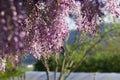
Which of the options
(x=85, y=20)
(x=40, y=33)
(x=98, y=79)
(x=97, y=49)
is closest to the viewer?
(x=85, y=20)

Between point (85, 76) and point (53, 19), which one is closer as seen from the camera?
point (53, 19)

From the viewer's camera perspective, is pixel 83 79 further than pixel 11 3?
Yes

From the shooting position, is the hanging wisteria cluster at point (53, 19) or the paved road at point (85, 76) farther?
the paved road at point (85, 76)

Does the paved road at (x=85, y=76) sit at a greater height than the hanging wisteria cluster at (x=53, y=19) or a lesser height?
lesser

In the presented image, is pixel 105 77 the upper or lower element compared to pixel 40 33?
lower

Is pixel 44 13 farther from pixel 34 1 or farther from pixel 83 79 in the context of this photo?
pixel 83 79

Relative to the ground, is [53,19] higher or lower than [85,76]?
higher

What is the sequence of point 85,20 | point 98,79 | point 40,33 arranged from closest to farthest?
point 85,20
point 40,33
point 98,79

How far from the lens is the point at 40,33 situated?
4.89m

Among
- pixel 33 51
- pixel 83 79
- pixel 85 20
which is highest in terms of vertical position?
pixel 85 20

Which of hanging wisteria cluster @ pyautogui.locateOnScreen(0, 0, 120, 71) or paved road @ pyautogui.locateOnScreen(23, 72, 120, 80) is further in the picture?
paved road @ pyautogui.locateOnScreen(23, 72, 120, 80)

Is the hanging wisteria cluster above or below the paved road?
above

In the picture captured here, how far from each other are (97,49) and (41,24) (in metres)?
27.5

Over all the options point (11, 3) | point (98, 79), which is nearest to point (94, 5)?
point (11, 3)
